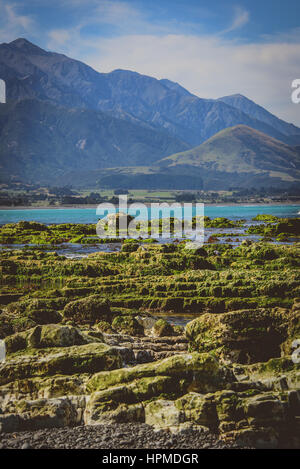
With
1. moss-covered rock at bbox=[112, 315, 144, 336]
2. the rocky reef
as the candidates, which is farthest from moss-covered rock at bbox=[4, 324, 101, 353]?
moss-covered rock at bbox=[112, 315, 144, 336]

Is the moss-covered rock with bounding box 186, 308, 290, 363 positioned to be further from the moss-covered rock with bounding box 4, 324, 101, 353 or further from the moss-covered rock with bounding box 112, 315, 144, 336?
the moss-covered rock with bounding box 4, 324, 101, 353

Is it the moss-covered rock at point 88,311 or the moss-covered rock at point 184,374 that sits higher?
the moss-covered rock at point 88,311

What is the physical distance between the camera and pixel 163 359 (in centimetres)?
1627

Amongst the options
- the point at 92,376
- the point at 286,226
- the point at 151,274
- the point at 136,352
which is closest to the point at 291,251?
the point at 151,274


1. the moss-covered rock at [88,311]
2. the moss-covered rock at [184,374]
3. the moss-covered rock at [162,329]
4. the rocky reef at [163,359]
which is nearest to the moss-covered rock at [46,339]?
the rocky reef at [163,359]

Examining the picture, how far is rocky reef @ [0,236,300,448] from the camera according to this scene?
514 inches

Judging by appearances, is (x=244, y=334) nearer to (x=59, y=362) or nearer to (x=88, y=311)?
(x=59, y=362)

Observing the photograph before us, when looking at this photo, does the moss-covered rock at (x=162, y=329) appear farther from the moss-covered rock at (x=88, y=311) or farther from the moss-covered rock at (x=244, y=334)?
the moss-covered rock at (x=88, y=311)

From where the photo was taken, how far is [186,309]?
91.9 ft

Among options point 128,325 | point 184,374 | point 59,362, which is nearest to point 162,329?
point 128,325

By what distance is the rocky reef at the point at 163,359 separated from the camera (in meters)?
13.1

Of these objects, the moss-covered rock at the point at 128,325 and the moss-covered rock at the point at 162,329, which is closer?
the moss-covered rock at the point at 162,329
